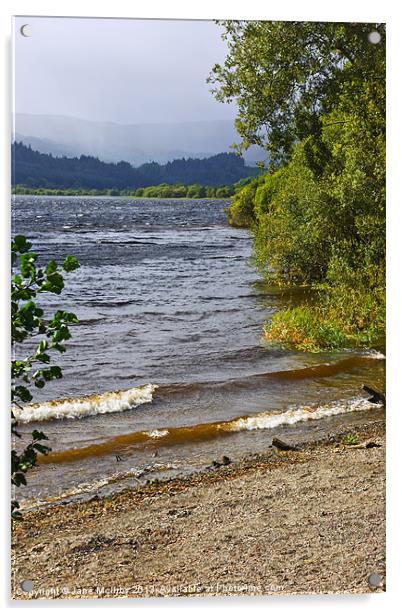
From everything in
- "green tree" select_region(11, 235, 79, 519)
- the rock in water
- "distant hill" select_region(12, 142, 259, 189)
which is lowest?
the rock in water

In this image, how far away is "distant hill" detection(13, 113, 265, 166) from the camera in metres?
3.47

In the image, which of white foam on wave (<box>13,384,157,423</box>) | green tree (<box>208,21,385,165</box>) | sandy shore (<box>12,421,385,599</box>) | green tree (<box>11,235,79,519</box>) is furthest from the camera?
green tree (<box>208,21,385,165</box>)

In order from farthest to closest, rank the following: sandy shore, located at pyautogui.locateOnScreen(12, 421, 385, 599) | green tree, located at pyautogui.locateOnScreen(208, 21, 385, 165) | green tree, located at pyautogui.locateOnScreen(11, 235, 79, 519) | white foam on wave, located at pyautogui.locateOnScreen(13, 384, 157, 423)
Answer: green tree, located at pyautogui.locateOnScreen(208, 21, 385, 165) → white foam on wave, located at pyautogui.locateOnScreen(13, 384, 157, 423) → sandy shore, located at pyautogui.locateOnScreen(12, 421, 385, 599) → green tree, located at pyautogui.locateOnScreen(11, 235, 79, 519)

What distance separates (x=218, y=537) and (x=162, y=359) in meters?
0.86

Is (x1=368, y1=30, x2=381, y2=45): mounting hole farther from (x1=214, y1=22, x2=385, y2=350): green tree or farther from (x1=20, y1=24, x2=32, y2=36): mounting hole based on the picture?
(x1=20, y1=24, x2=32, y2=36): mounting hole

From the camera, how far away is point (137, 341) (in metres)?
3.60

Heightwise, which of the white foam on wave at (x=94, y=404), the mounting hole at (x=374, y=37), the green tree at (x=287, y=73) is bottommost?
the white foam on wave at (x=94, y=404)

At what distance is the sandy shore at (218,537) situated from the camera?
133 inches

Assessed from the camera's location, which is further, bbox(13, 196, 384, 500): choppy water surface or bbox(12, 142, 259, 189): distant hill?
bbox(12, 142, 259, 189): distant hill

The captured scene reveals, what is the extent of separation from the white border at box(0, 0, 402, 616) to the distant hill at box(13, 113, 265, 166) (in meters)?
0.15

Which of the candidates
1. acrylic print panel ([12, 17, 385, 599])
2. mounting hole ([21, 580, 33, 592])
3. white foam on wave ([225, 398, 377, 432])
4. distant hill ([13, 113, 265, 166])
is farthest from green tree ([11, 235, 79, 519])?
white foam on wave ([225, 398, 377, 432])
